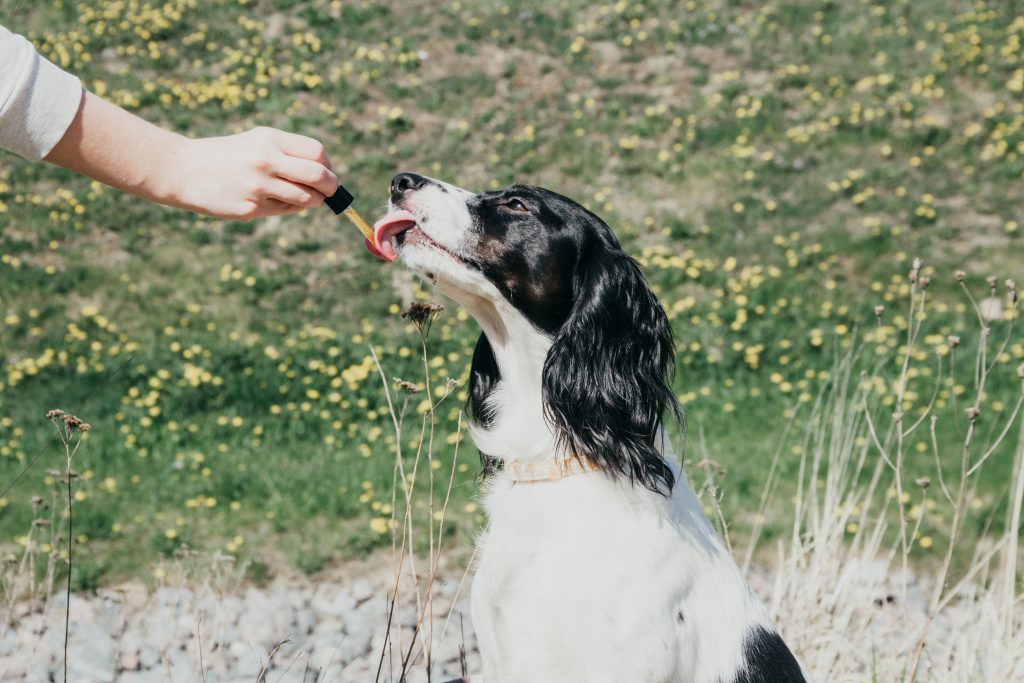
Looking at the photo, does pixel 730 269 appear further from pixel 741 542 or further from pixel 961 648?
pixel 961 648

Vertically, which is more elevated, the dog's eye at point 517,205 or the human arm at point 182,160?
the human arm at point 182,160

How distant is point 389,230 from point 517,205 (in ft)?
1.35

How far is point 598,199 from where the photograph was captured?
9141 mm

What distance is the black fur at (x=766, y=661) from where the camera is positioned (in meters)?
2.61

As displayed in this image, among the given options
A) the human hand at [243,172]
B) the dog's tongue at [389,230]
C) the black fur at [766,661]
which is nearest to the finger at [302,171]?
the human hand at [243,172]

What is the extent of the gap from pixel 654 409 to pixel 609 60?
9022 millimetres

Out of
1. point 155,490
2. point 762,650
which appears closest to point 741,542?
point 762,650

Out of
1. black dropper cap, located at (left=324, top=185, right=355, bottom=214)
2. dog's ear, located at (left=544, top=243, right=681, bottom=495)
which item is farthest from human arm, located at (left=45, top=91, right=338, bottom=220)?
dog's ear, located at (left=544, top=243, right=681, bottom=495)

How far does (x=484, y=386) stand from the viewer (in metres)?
3.08

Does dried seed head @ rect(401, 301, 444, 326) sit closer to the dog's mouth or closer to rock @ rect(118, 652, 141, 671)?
the dog's mouth

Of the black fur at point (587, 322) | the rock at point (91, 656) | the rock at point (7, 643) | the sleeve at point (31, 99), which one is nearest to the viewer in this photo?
the sleeve at point (31, 99)

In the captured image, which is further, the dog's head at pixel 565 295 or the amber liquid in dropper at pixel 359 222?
the dog's head at pixel 565 295

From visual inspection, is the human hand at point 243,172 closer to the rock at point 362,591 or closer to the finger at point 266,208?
the finger at point 266,208

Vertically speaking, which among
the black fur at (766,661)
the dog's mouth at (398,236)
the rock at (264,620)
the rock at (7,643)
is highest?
the dog's mouth at (398,236)
